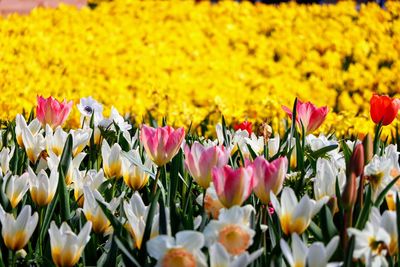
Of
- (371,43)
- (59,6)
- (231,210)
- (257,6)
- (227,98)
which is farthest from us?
(257,6)

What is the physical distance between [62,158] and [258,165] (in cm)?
64

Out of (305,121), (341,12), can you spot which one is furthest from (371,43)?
(305,121)

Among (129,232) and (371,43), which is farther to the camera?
(371,43)

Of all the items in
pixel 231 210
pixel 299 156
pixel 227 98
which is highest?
pixel 231 210

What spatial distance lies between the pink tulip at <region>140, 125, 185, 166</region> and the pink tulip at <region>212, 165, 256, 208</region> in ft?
1.20

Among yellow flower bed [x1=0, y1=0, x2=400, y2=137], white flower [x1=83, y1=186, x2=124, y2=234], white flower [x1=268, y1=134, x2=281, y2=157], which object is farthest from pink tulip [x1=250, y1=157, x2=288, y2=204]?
yellow flower bed [x1=0, y1=0, x2=400, y2=137]

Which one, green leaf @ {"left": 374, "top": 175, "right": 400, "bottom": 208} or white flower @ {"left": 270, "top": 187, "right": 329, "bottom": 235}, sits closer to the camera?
white flower @ {"left": 270, "top": 187, "right": 329, "bottom": 235}

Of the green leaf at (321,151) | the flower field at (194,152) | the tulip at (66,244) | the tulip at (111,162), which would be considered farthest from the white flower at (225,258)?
the green leaf at (321,151)

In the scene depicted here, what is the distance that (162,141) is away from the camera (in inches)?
74.5

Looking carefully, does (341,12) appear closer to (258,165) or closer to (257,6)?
(257,6)

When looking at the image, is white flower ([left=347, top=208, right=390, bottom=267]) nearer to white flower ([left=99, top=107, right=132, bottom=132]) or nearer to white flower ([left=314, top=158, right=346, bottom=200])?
white flower ([left=314, top=158, right=346, bottom=200])

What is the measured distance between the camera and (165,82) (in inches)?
230

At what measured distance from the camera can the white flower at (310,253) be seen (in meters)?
1.41

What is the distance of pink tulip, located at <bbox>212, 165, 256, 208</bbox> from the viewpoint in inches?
60.2
